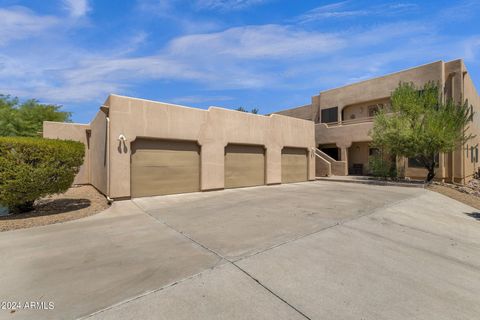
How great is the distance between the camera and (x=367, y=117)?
885 inches

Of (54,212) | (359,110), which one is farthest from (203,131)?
(359,110)

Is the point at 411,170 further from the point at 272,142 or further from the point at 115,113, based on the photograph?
the point at 115,113

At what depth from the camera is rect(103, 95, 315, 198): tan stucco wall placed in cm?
940

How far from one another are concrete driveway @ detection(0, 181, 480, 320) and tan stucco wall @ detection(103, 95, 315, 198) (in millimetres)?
3285

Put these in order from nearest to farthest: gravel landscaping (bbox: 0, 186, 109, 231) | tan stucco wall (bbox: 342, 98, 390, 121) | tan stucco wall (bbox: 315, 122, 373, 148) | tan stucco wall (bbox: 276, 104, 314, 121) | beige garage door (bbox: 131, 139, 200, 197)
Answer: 1. gravel landscaping (bbox: 0, 186, 109, 231)
2. beige garage door (bbox: 131, 139, 200, 197)
3. tan stucco wall (bbox: 315, 122, 373, 148)
4. tan stucco wall (bbox: 342, 98, 390, 121)
5. tan stucco wall (bbox: 276, 104, 314, 121)

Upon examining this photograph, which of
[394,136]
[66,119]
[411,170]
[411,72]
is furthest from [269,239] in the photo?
[66,119]

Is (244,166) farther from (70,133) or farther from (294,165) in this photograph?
(70,133)

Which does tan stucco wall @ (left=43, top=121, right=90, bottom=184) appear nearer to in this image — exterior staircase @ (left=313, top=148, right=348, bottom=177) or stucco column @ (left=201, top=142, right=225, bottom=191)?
stucco column @ (left=201, top=142, right=225, bottom=191)

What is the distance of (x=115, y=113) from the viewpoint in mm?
9289

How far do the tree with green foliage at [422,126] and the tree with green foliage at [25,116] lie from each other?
24595mm

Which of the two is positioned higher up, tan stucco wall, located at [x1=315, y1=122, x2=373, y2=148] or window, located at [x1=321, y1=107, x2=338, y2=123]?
window, located at [x1=321, y1=107, x2=338, y2=123]

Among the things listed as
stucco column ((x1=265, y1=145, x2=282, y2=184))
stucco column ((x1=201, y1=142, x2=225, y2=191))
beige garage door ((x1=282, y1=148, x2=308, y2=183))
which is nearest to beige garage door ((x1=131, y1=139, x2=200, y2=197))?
stucco column ((x1=201, y1=142, x2=225, y2=191))

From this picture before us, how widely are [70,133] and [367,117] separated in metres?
24.8

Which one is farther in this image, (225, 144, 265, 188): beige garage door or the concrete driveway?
(225, 144, 265, 188): beige garage door
